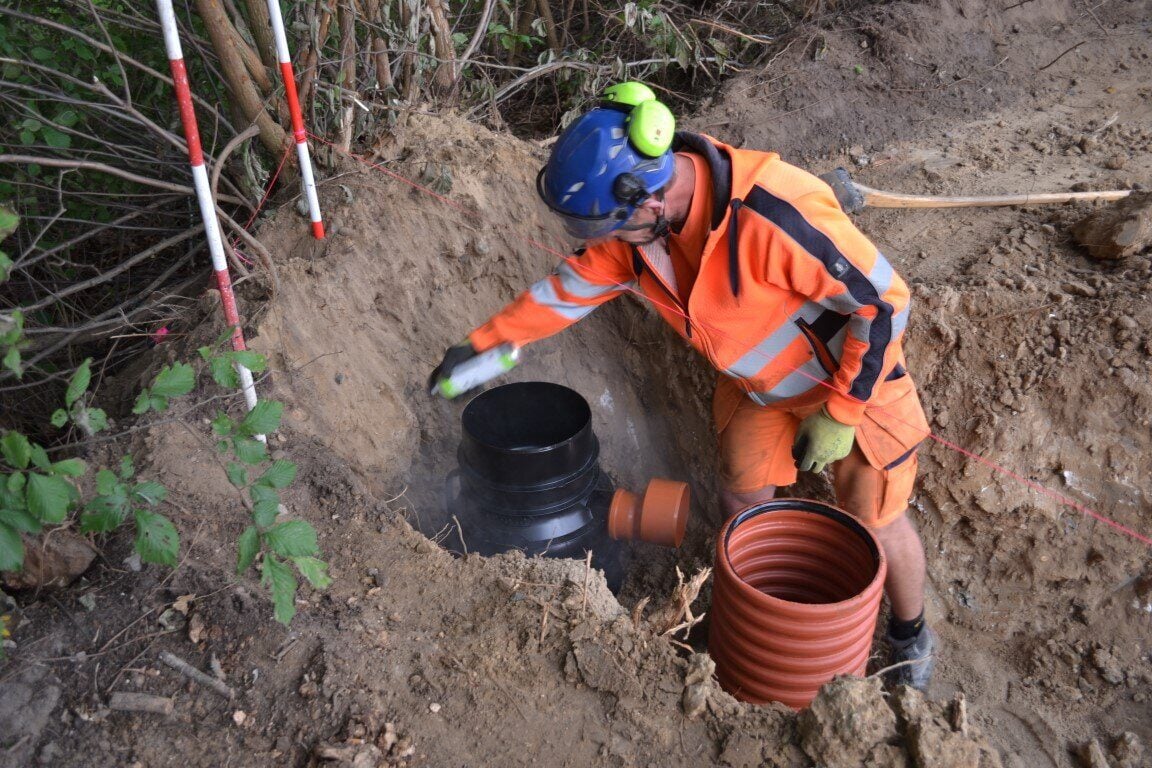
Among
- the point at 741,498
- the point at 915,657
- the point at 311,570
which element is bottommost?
the point at 915,657

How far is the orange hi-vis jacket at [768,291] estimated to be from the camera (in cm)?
227

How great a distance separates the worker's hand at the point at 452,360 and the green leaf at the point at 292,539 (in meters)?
1.03

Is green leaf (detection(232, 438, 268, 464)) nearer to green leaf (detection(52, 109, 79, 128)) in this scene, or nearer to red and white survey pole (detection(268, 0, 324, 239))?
red and white survey pole (detection(268, 0, 324, 239))

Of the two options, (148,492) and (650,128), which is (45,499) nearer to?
(148,492)

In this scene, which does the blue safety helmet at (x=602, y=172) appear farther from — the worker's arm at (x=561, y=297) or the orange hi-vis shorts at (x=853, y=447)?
the orange hi-vis shorts at (x=853, y=447)

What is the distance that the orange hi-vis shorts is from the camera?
2.67 m

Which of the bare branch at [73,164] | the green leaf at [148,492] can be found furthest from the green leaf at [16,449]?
the bare branch at [73,164]

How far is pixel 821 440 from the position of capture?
103 inches

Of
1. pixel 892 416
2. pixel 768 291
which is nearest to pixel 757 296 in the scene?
pixel 768 291

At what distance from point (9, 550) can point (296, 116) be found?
5.63 feet

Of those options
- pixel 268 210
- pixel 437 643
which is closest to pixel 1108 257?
pixel 437 643

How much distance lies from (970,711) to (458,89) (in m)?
3.23

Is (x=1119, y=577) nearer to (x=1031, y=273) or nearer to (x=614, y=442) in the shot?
(x=1031, y=273)

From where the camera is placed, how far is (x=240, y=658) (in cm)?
204
